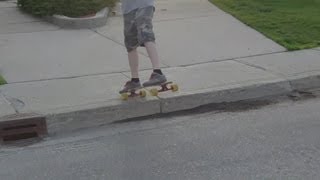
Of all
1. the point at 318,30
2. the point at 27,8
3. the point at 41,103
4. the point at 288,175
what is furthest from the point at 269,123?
the point at 27,8

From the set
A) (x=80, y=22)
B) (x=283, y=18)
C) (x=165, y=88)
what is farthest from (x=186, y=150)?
(x=283, y=18)

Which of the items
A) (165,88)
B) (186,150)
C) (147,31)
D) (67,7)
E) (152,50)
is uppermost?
(147,31)

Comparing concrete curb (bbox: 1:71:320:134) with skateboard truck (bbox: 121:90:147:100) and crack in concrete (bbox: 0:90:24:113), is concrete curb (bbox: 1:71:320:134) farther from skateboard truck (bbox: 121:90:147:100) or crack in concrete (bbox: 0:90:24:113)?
crack in concrete (bbox: 0:90:24:113)

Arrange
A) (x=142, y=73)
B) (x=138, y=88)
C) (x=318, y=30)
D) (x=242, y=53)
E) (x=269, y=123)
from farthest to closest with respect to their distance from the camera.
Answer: (x=318, y=30) < (x=242, y=53) < (x=142, y=73) < (x=138, y=88) < (x=269, y=123)

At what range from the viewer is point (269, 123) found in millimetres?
6242

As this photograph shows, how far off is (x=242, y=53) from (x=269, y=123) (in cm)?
254

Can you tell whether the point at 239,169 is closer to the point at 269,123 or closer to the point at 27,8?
the point at 269,123

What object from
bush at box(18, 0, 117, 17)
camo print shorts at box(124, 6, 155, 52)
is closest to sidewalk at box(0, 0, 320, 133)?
bush at box(18, 0, 117, 17)

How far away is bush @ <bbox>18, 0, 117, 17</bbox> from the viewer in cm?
1039

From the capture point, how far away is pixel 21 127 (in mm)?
6172

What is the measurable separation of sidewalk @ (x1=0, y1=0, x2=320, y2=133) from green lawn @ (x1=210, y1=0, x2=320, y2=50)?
22 cm

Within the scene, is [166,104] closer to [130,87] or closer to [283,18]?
[130,87]

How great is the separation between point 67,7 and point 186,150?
18.3ft

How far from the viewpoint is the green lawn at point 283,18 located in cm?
925
